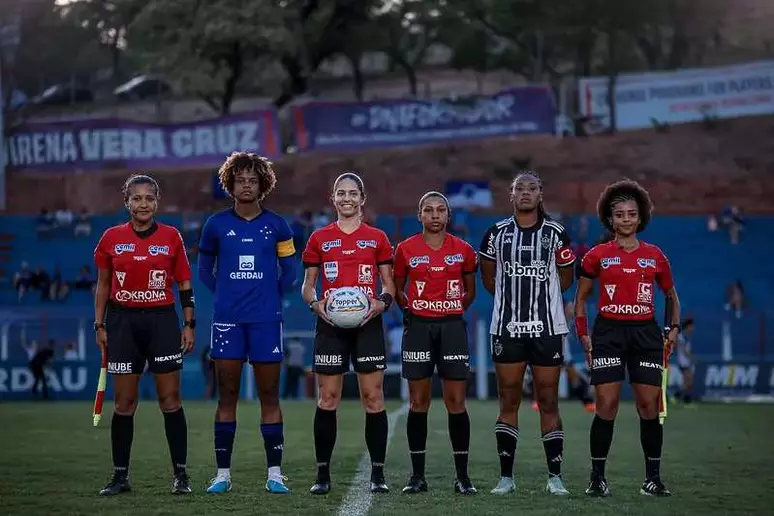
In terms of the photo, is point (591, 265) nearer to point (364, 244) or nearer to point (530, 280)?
point (530, 280)

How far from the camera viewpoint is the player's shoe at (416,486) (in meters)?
10.2

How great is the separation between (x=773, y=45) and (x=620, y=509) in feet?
168

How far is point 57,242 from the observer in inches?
1673

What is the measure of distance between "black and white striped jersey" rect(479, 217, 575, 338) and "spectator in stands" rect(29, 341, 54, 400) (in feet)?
66.3

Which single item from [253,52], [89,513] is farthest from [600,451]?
[253,52]

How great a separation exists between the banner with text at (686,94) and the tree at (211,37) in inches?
490

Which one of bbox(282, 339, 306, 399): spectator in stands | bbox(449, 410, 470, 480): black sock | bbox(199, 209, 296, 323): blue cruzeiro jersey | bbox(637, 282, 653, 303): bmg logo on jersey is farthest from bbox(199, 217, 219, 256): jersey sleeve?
bbox(282, 339, 306, 399): spectator in stands

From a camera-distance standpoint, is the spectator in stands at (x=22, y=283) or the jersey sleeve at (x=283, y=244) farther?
the spectator in stands at (x=22, y=283)

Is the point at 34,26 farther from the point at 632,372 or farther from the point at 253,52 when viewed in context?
the point at 632,372

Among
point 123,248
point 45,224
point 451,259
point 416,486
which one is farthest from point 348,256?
point 45,224

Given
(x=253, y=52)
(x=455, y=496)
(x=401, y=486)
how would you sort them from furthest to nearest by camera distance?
1. (x=253, y=52)
2. (x=401, y=486)
3. (x=455, y=496)

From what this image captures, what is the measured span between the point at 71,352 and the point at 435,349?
20903 mm

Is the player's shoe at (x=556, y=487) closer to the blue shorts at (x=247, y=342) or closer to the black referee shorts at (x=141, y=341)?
the blue shorts at (x=247, y=342)

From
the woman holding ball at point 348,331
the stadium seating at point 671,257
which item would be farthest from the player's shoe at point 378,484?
the stadium seating at point 671,257
